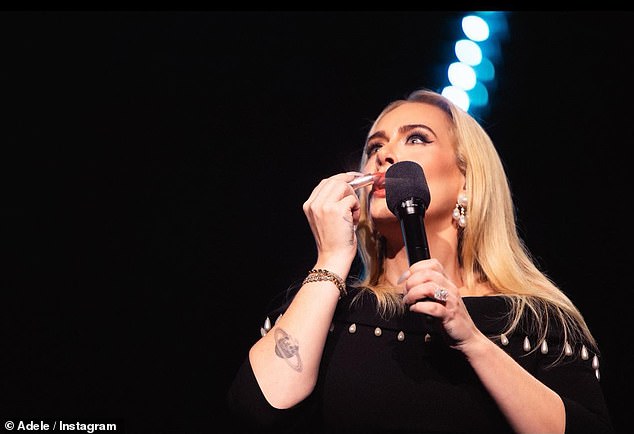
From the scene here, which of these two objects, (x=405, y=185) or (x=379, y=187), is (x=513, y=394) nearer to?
(x=405, y=185)

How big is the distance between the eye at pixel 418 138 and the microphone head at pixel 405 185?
362 mm

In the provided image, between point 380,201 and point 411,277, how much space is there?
2.13ft

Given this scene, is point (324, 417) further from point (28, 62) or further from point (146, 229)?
point (28, 62)

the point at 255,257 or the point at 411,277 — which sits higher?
the point at 255,257

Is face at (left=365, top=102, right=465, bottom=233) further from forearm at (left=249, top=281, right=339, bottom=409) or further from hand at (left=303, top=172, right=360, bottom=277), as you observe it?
forearm at (left=249, top=281, right=339, bottom=409)

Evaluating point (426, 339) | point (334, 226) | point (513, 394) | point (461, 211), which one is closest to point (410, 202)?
point (334, 226)

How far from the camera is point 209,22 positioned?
240 centimetres

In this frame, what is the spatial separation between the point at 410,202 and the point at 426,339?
366 millimetres

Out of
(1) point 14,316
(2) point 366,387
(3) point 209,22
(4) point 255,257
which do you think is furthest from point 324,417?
(3) point 209,22

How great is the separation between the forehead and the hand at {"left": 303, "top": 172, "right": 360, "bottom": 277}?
446 millimetres

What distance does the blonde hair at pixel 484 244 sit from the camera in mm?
1718

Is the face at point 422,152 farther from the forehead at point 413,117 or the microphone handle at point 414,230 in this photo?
the microphone handle at point 414,230

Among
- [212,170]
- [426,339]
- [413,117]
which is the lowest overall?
[426,339]

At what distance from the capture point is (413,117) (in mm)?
1958
